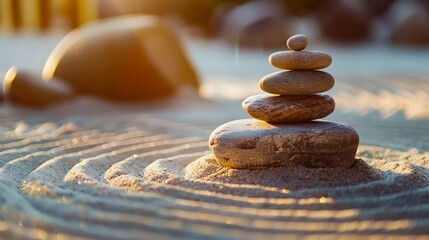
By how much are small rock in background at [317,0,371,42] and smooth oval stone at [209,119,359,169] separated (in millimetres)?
8789

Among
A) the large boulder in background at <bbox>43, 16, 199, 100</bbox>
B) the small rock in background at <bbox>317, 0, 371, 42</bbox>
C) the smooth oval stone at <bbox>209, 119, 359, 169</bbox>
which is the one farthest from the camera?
the small rock in background at <bbox>317, 0, 371, 42</bbox>

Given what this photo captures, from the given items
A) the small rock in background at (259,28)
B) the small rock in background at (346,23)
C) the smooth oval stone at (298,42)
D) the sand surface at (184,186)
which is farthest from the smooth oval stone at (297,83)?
the small rock in background at (346,23)

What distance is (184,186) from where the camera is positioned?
254cm

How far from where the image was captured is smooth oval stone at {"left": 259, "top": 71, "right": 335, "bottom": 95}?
9.12 ft

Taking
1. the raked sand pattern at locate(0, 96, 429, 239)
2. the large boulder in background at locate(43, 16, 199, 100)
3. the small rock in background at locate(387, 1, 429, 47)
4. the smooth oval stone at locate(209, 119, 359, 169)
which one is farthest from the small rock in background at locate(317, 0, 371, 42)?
the smooth oval stone at locate(209, 119, 359, 169)

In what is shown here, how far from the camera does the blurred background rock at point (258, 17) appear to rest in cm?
1055

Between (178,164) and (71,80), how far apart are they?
2.67 meters

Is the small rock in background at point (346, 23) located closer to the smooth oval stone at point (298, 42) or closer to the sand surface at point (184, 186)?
the sand surface at point (184, 186)

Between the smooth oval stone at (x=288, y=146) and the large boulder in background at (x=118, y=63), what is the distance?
2898 mm

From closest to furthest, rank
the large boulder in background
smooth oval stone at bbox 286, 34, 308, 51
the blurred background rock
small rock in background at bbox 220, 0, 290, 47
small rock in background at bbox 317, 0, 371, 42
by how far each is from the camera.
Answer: smooth oval stone at bbox 286, 34, 308, 51 → the large boulder in background → small rock in background at bbox 220, 0, 290, 47 → the blurred background rock → small rock in background at bbox 317, 0, 371, 42

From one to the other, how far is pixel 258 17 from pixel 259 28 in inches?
10.2

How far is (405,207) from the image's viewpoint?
228cm

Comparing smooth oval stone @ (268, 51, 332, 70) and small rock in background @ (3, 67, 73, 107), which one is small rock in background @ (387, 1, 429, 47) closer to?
small rock in background @ (3, 67, 73, 107)

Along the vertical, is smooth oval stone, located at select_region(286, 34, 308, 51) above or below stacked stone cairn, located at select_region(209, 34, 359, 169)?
above
